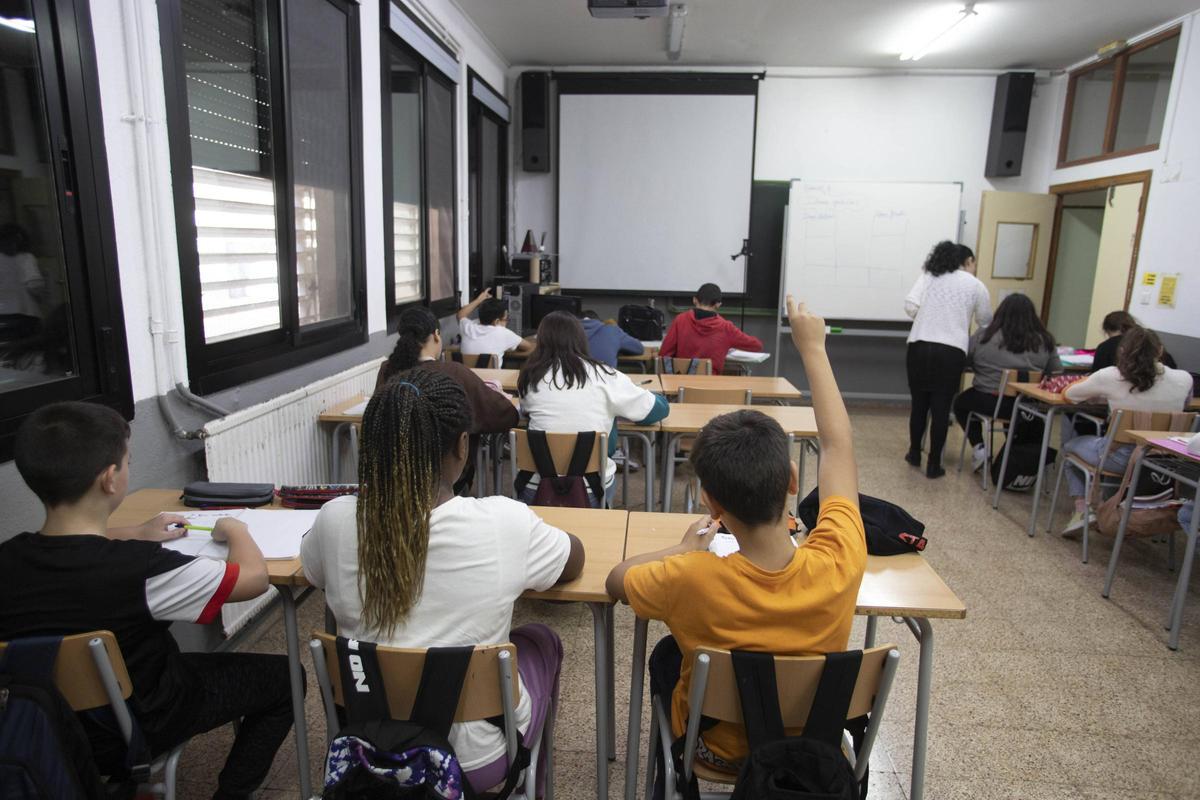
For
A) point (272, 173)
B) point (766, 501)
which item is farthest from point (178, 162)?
point (766, 501)

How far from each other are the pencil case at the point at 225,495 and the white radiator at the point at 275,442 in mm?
298

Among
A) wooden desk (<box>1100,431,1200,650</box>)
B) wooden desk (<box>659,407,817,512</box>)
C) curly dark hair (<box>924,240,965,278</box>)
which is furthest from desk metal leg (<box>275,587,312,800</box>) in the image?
curly dark hair (<box>924,240,965,278</box>)

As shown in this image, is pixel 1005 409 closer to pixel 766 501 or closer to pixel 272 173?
pixel 766 501

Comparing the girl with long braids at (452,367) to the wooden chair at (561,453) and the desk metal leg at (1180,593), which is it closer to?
the wooden chair at (561,453)

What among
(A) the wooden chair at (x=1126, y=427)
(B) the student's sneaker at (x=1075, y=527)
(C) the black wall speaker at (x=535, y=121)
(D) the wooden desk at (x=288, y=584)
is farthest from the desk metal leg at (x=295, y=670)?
(C) the black wall speaker at (x=535, y=121)

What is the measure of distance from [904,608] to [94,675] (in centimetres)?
153

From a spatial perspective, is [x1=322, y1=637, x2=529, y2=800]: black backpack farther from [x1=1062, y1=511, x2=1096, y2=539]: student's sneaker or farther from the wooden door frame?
the wooden door frame

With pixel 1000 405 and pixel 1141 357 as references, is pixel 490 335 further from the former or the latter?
pixel 1141 357

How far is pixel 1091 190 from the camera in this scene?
6156mm

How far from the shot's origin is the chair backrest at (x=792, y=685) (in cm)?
118

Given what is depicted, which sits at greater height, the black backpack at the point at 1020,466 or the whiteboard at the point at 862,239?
the whiteboard at the point at 862,239

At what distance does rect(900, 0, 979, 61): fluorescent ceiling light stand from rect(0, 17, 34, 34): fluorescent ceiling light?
531 cm

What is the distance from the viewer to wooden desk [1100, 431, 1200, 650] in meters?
2.64

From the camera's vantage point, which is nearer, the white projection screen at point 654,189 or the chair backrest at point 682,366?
the chair backrest at point 682,366
